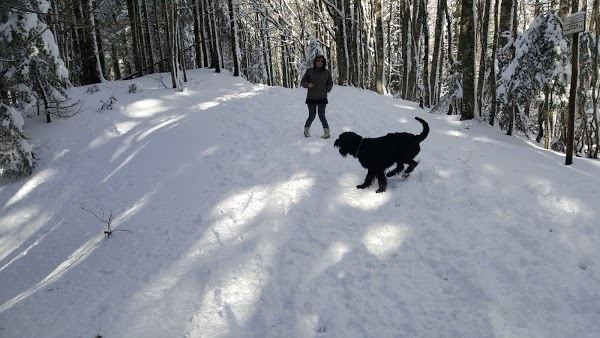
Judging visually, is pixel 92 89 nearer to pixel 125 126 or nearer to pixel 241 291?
pixel 125 126

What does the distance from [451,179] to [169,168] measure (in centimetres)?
610

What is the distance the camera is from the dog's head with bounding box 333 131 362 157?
6496 millimetres

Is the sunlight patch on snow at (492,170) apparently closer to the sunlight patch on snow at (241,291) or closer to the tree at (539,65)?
the tree at (539,65)

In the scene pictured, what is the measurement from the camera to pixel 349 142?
21.5 feet

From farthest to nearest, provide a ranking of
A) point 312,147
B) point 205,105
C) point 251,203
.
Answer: point 205,105 → point 312,147 → point 251,203

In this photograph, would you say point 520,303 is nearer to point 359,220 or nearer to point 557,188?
point 359,220

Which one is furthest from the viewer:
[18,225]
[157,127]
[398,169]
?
[157,127]

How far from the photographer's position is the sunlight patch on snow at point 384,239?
4.57 metres

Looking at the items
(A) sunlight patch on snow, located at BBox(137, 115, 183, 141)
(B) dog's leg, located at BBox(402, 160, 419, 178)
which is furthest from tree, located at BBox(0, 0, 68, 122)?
(B) dog's leg, located at BBox(402, 160, 419, 178)

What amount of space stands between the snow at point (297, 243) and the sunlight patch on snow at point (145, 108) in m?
2.58

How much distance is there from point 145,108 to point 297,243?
9782 mm

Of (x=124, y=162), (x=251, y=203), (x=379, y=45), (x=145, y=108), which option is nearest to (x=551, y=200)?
(x=251, y=203)

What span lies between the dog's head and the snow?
→ 58cm

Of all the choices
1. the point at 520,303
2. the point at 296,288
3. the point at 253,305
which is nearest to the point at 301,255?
the point at 296,288
